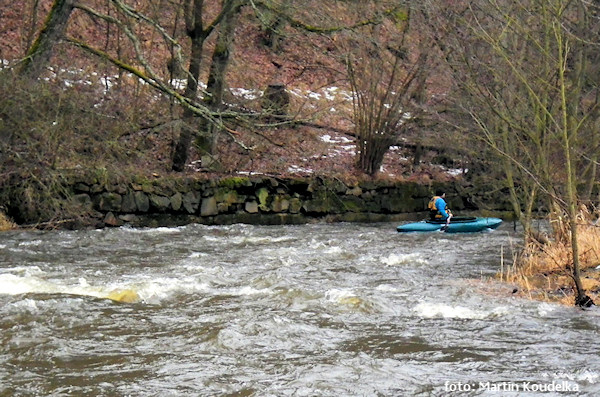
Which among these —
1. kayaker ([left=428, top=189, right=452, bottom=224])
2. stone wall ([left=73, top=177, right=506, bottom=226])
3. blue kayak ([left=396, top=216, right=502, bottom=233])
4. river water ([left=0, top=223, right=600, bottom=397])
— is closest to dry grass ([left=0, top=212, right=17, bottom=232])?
stone wall ([left=73, top=177, right=506, bottom=226])

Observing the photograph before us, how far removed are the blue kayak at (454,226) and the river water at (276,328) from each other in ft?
12.4

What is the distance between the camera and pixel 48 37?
10.7 m

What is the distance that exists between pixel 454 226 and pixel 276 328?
9.12 m

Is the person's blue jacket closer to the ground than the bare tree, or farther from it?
closer to the ground

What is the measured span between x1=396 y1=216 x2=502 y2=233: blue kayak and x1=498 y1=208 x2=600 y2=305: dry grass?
15.7 ft

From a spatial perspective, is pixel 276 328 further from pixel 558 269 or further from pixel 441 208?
pixel 441 208

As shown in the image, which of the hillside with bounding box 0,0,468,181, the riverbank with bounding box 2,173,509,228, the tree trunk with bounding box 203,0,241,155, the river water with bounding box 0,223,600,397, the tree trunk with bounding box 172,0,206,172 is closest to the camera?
the river water with bounding box 0,223,600,397

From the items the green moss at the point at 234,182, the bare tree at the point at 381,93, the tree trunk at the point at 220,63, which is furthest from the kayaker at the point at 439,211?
the tree trunk at the point at 220,63

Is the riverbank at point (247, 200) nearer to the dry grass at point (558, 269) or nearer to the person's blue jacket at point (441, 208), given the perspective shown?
the person's blue jacket at point (441, 208)

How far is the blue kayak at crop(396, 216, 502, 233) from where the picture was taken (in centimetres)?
1430

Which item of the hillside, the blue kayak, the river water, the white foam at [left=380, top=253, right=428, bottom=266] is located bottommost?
the river water

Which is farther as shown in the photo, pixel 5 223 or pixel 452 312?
pixel 5 223

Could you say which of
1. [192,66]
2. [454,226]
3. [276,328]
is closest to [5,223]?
[192,66]

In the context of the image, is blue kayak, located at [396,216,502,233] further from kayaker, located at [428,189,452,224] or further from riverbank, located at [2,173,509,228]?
riverbank, located at [2,173,509,228]
